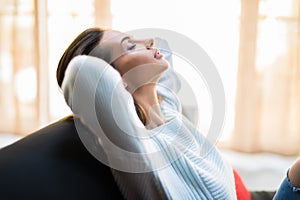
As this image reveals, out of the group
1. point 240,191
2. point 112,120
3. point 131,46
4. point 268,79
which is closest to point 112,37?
point 131,46

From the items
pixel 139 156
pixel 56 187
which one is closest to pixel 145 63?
pixel 139 156

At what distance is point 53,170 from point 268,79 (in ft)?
5.71

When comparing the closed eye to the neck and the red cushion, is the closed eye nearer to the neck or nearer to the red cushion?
the neck

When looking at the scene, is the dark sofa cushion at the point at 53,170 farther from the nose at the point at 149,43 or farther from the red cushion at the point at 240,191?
the red cushion at the point at 240,191

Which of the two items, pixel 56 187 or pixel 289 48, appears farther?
pixel 289 48

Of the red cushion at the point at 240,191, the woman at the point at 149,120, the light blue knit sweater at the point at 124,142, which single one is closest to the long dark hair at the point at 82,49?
the woman at the point at 149,120

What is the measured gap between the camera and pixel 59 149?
3.28ft

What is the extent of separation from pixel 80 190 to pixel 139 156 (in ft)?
0.49

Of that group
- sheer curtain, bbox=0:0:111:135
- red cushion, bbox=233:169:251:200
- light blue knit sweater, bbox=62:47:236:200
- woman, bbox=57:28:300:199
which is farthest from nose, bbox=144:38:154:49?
sheer curtain, bbox=0:0:111:135

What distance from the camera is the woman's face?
120 cm

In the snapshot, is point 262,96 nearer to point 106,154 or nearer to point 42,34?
point 42,34

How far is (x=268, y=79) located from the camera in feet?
7.88

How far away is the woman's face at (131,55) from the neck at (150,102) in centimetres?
4

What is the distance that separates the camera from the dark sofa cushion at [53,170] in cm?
85
